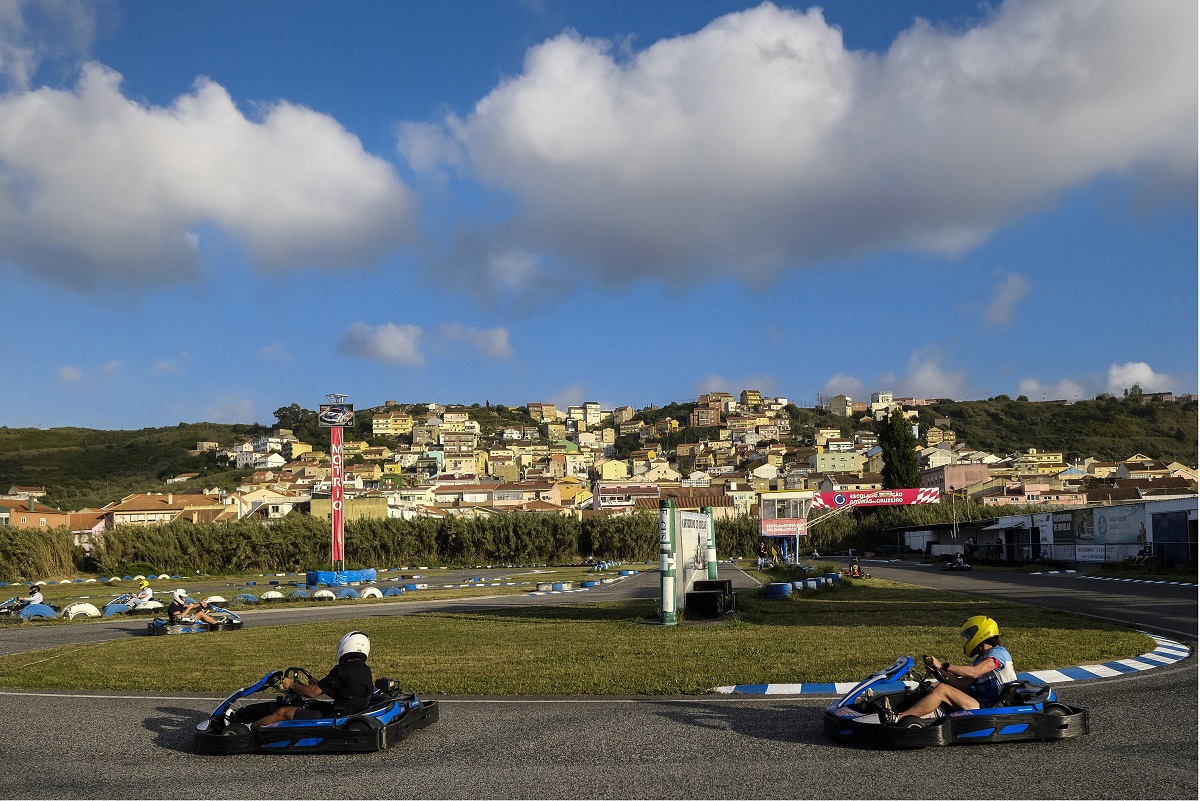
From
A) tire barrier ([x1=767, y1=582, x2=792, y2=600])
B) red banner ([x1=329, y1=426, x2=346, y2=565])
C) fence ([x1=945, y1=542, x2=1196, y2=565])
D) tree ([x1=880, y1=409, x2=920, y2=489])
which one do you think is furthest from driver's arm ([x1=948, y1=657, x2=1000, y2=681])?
tree ([x1=880, y1=409, x2=920, y2=489])

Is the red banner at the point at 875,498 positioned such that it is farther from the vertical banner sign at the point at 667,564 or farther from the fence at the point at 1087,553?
the vertical banner sign at the point at 667,564

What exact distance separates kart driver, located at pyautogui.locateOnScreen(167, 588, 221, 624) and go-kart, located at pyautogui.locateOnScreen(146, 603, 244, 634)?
0.24 ft

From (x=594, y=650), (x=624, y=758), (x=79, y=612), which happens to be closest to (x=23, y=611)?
(x=79, y=612)

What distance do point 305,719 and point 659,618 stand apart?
43.2ft

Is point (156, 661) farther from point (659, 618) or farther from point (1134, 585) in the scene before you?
point (1134, 585)

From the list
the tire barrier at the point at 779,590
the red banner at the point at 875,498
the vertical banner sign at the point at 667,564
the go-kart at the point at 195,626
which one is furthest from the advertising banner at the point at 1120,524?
the go-kart at the point at 195,626

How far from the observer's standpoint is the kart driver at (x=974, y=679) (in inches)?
332

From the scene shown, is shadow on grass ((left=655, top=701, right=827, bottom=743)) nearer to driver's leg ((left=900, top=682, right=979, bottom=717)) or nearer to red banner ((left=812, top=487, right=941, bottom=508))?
driver's leg ((left=900, top=682, right=979, bottom=717))

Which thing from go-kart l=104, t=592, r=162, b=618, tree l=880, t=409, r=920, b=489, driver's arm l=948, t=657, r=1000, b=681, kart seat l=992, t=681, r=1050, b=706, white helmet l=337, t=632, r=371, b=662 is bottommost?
go-kart l=104, t=592, r=162, b=618

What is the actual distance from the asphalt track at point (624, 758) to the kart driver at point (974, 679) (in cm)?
37

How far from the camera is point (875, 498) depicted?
224 ft

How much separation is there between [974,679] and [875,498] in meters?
61.9

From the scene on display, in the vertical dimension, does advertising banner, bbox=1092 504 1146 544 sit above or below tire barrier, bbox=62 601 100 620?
above

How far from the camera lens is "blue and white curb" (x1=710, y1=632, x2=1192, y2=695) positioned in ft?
38.0
